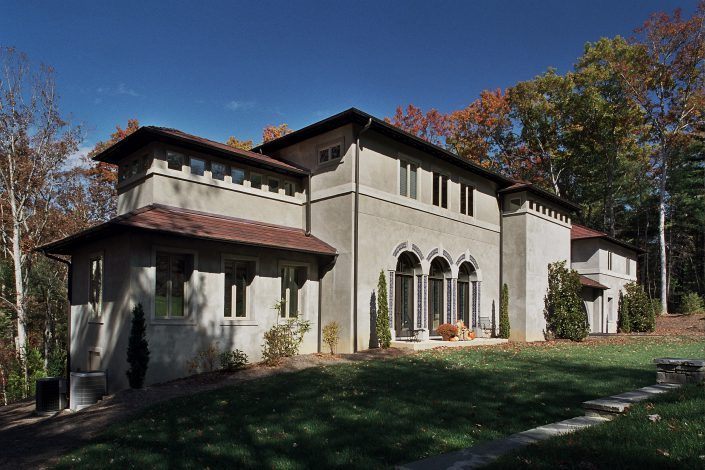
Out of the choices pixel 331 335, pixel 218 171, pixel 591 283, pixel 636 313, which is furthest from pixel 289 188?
pixel 636 313

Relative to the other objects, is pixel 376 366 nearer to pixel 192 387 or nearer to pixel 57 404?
pixel 192 387

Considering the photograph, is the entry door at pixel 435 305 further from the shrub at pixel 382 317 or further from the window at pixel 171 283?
the window at pixel 171 283

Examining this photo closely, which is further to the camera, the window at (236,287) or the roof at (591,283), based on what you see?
the roof at (591,283)

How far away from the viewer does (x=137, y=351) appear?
11586mm

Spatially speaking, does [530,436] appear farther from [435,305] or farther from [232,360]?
[435,305]

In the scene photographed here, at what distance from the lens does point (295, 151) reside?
1775 cm

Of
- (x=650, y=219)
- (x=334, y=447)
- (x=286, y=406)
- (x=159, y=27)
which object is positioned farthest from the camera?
(x=650, y=219)

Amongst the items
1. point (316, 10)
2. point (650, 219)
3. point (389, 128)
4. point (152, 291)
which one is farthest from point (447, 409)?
point (650, 219)

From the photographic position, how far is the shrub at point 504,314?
69.2 ft

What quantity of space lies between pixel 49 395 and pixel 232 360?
4056mm

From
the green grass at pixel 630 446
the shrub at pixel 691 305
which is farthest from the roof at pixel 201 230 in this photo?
the shrub at pixel 691 305

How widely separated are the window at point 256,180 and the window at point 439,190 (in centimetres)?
664

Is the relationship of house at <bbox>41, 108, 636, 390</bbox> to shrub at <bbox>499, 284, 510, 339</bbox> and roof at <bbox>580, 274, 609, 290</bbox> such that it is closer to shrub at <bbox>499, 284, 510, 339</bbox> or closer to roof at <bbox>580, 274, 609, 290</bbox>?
shrub at <bbox>499, 284, 510, 339</bbox>

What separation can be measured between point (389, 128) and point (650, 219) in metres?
40.6
